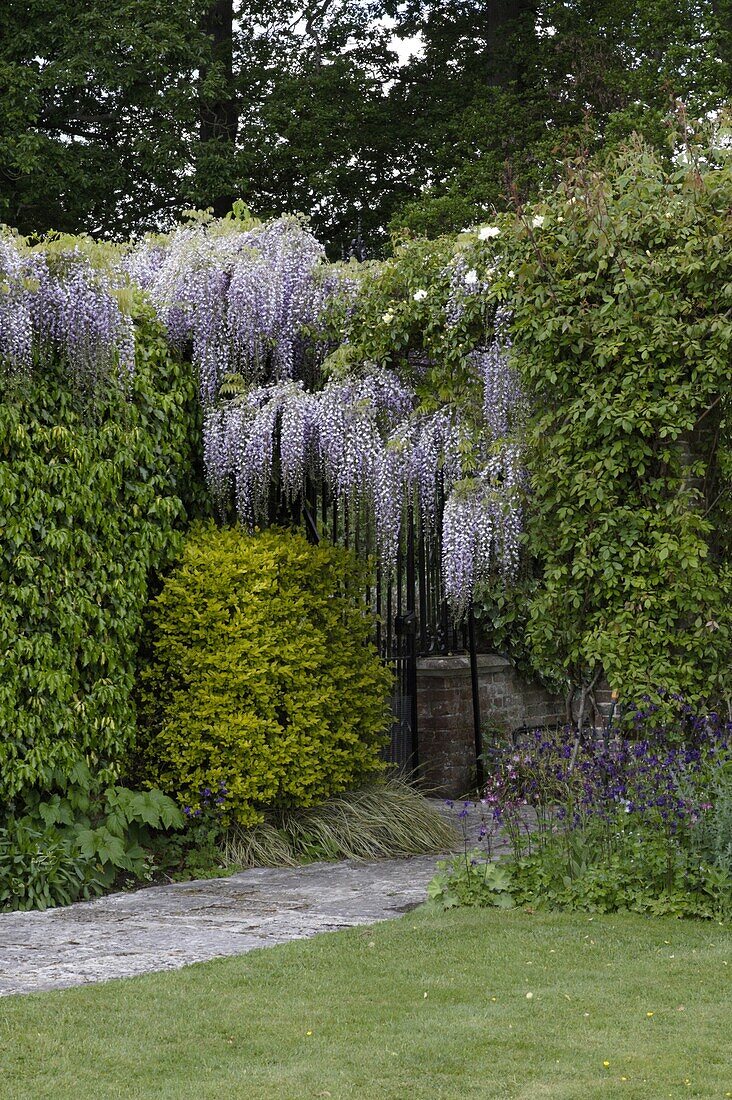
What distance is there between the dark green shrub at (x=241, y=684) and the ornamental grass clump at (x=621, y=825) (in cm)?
139

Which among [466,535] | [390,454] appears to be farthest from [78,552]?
[466,535]

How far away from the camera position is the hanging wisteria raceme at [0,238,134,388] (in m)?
6.30

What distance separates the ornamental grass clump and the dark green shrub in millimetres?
1386

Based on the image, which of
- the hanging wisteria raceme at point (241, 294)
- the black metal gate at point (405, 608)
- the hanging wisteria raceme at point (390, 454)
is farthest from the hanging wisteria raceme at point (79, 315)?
the black metal gate at point (405, 608)

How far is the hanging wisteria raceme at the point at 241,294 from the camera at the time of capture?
7512mm

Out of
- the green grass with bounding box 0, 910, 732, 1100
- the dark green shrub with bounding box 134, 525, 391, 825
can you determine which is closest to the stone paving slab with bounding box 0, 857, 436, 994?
the green grass with bounding box 0, 910, 732, 1100

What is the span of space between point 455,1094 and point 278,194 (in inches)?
545

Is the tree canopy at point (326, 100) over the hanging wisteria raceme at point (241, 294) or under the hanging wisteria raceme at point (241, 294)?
over

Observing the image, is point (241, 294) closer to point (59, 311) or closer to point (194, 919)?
point (59, 311)

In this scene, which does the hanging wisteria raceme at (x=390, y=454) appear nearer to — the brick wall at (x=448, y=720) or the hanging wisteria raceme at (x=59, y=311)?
the hanging wisteria raceme at (x=59, y=311)

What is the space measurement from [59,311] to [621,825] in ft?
12.4

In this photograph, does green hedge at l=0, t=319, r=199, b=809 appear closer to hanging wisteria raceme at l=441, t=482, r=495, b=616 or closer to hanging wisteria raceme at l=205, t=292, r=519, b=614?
hanging wisteria raceme at l=205, t=292, r=519, b=614

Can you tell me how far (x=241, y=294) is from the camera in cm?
752

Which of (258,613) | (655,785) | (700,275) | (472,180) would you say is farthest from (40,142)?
(655,785)
